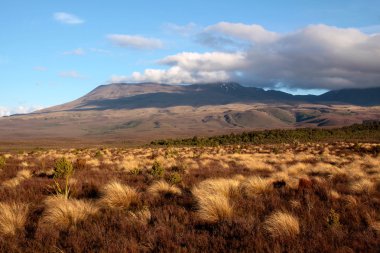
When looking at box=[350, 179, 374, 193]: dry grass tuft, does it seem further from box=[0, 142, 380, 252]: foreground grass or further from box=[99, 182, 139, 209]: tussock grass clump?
box=[99, 182, 139, 209]: tussock grass clump

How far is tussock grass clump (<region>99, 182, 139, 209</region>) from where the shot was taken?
9508 millimetres

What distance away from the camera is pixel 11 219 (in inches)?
304

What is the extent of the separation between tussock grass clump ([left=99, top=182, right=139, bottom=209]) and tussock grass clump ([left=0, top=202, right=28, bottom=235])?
1.92 meters

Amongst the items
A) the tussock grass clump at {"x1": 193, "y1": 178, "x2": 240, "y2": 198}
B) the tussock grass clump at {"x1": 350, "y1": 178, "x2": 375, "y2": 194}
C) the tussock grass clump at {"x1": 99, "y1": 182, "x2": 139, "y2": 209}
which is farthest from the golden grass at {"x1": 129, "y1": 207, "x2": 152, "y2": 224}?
the tussock grass clump at {"x1": 350, "y1": 178, "x2": 375, "y2": 194}

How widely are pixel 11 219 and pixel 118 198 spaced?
105 inches

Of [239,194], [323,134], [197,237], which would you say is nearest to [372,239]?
[197,237]

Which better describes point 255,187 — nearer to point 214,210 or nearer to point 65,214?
point 214,210

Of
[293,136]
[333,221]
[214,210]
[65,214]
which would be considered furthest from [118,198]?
[293,136]

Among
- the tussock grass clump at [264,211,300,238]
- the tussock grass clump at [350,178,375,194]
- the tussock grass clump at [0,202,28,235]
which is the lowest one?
the tussock grass clump at [350,178,375,194]

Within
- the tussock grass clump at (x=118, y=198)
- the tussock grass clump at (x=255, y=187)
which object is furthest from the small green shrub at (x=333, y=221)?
the tussock grass clump at (x=118, y=198)

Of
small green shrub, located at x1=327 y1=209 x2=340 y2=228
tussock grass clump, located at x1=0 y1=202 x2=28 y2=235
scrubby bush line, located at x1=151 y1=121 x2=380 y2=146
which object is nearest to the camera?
small green shrub, located at x1=327 y1=209 x2=340 y2=228

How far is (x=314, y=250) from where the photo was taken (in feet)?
19.3

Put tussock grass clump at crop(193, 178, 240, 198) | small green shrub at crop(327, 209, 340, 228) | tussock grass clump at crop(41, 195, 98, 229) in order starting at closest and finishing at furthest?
small green shrub at crop(327, 209, 340, 228)
tussock grass clump at crop(41, 195, 98, 229)
tussock grass clump at crop(193, 178, 240, 198)

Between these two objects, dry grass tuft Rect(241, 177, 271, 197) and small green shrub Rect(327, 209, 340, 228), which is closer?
small green shrub Rect(327, 209, 340, 228)
